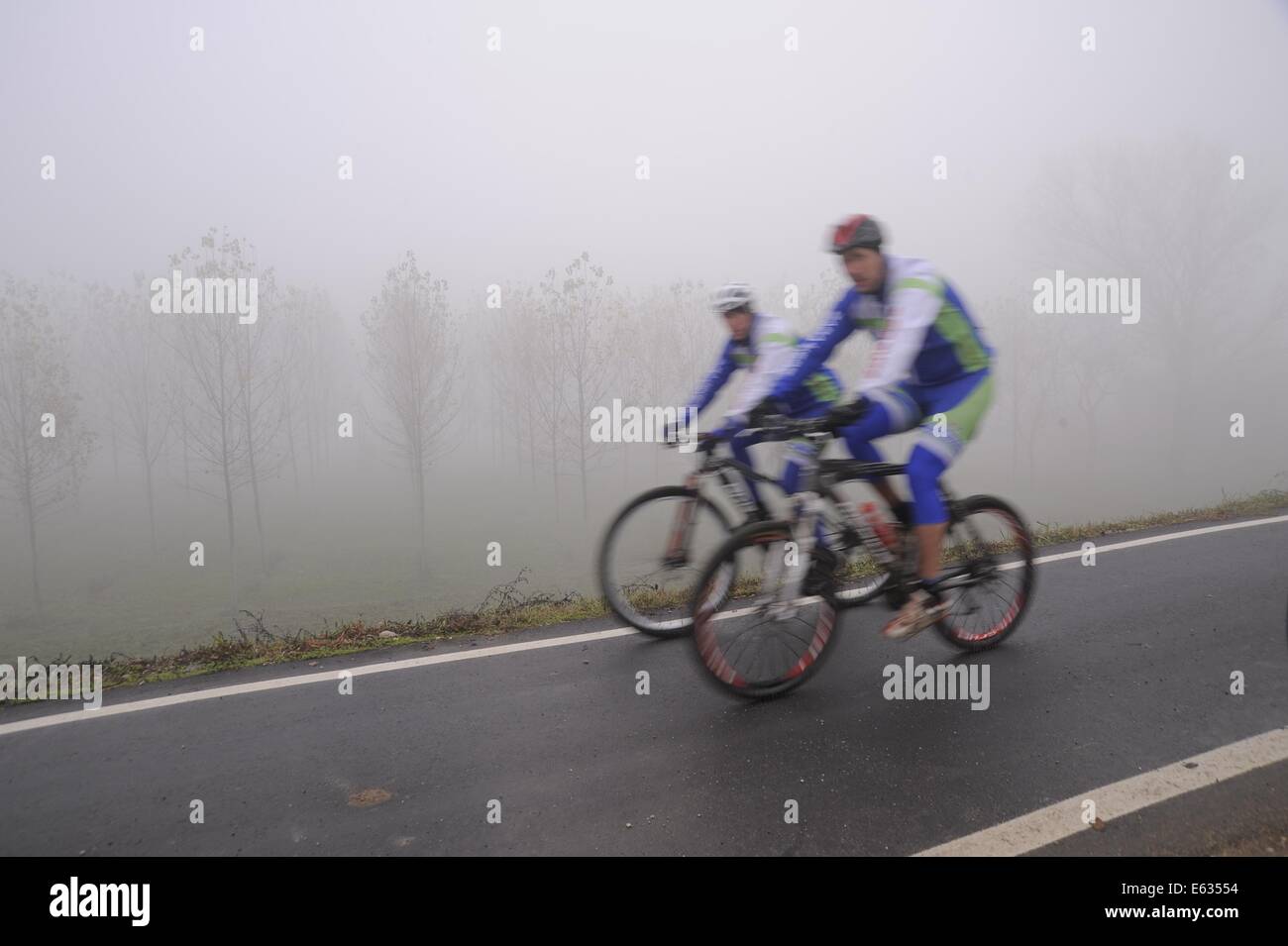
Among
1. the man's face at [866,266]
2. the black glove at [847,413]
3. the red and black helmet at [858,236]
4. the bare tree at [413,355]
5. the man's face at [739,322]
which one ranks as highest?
the bare tree at [413,355]

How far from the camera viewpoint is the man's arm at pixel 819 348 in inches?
154

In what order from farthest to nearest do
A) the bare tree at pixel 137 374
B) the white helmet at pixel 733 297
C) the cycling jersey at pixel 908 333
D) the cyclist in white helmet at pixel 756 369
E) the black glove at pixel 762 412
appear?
1. the bare tree at pixel 137 374
2. the white helmet at pixel 733 297
3. the cyclist in white helmet at pixel 756 369
4. the black glove at pixel 762 412
5. the cycling jersey at pixel 908 333

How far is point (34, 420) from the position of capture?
2591cm

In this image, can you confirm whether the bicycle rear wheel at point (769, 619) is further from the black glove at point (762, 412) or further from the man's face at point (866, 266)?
the man's face at point (866, 266)

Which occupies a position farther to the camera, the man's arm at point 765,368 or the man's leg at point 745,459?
the man's leg at point 745,459

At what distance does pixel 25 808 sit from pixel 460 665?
188 cm

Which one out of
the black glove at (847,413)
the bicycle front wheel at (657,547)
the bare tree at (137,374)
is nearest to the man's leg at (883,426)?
the black glove at (847,413)

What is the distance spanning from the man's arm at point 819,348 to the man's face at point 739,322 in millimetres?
502

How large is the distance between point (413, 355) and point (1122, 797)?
110 feet

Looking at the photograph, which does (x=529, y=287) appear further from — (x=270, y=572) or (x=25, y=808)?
(x=25, y=808)

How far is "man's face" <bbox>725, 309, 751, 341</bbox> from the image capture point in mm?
4422

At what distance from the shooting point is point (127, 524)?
115 feet

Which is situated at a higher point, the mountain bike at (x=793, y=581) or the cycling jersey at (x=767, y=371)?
the cycling jersey at (x=767, y=371)
